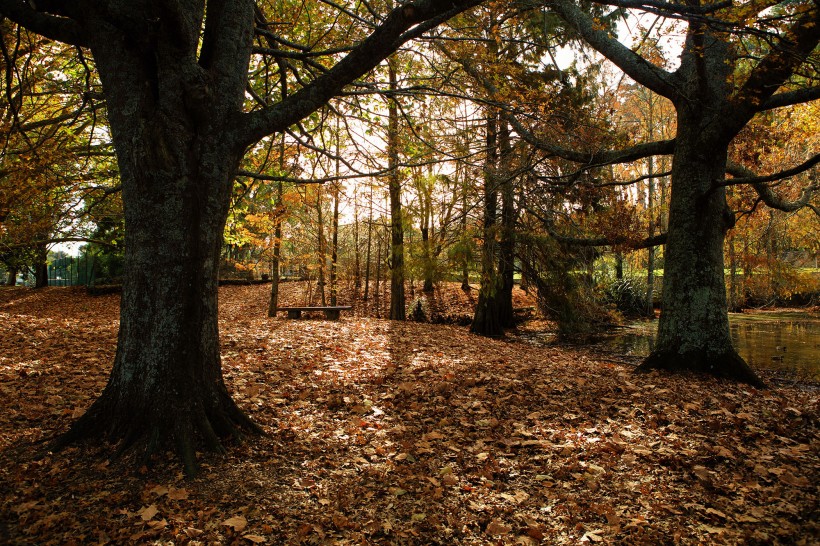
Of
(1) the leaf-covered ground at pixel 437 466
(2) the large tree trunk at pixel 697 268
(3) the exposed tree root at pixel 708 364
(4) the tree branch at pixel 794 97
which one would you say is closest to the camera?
(1) the leaf-covered ground at pixel 437 466

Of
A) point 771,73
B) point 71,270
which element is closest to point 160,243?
point 771,73

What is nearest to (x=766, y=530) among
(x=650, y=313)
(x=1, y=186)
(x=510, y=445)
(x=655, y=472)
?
(x=655, y=472)

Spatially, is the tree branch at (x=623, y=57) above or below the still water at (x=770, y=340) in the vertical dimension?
above

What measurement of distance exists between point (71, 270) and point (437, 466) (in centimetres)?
2816

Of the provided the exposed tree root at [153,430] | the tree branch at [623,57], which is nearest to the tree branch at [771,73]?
the tree branch at [623,57]

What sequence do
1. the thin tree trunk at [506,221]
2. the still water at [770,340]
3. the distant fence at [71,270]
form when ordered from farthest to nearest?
1. the distant fence at [71,270]
2. the thin tree trunk at [506,221]
3. the still water at [770,340]

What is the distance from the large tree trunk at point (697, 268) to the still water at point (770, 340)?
10.8 ft

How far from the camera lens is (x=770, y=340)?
13.1 m

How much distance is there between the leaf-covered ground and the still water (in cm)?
503

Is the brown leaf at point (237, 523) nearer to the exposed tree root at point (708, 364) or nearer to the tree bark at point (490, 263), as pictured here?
the exposed tree root at point (708, 364)

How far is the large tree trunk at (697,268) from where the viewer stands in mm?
6805

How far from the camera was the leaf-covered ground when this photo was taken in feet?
9.28

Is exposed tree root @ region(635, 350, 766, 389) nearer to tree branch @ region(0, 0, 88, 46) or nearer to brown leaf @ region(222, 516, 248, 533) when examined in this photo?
brown leaf @ region(222, 516, 248, 533)

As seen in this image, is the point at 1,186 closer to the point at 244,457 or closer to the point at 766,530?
the point at 244,457
